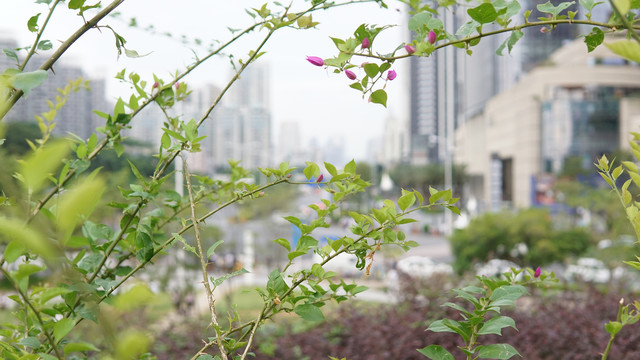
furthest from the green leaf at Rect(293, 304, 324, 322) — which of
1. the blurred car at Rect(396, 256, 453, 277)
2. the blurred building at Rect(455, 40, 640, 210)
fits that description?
the blurred building at Rect(455, 40, 640, 210)

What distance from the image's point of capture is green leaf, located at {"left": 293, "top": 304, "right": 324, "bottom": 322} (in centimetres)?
60

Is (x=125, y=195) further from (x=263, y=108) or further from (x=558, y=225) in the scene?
(x=263, y=108)

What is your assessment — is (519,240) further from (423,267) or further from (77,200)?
(77,200)

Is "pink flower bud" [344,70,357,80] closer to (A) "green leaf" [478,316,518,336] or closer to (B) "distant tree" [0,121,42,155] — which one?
(A) "green leaf" [478,316,518,336]

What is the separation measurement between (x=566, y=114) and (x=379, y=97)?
22.3 m

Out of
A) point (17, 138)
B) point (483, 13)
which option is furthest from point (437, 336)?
point (17, 138)

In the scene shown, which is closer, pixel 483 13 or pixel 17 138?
pixel 483 13

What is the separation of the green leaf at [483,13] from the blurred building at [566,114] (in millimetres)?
19788

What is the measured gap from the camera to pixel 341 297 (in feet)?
2.25

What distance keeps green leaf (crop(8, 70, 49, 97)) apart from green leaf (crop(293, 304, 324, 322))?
0.37m

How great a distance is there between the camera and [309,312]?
0.62 m

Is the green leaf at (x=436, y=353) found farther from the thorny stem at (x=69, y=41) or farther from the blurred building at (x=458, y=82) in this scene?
the blurred building at (x=458, y=82)

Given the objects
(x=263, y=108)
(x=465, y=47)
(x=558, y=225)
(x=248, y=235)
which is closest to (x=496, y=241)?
(x=558, y=225)

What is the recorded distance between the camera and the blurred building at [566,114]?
20.4 m
